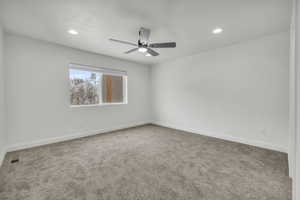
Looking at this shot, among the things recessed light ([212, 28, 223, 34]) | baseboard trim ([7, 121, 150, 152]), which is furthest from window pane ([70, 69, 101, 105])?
recessed light ([212, 28, 223, 34])

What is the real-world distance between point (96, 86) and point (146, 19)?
8.88 ft

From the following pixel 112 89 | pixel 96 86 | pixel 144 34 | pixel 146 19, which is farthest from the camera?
pixel 112 89

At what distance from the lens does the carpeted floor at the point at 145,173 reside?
4.99ft

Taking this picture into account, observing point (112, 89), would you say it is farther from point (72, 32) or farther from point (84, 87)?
point (72, 32)

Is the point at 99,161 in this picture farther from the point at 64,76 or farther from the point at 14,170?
the point at 64,76

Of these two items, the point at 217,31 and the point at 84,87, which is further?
the point at 84,87

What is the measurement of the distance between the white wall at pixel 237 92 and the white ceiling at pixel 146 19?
45cm

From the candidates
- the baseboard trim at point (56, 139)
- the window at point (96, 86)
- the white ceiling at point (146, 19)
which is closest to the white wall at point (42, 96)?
the baseboard trim at point (56, 139)

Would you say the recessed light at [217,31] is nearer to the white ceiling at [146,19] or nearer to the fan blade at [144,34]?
the white ceiling at [146,19]

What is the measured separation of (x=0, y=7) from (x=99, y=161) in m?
2.80

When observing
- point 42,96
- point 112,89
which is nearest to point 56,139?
point 42,96

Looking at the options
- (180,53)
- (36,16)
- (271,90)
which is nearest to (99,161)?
(36,16)

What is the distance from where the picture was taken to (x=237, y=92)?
314cm

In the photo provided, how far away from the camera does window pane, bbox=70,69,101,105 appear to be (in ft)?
11.7
